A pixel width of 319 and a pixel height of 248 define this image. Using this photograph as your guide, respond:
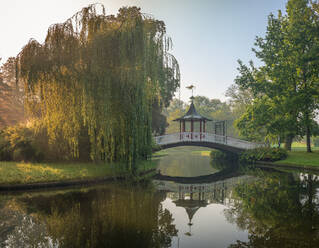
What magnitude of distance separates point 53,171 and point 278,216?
1100 centimetres

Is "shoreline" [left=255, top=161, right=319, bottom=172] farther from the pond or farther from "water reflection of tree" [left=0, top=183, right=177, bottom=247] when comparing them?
"water reflection of tree" [left=0, top=183, right=177, bottom=247]

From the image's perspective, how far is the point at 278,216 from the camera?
23.4ft

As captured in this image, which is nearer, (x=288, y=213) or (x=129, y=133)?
(x=288, y=213)

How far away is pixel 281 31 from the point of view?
26.5 metres

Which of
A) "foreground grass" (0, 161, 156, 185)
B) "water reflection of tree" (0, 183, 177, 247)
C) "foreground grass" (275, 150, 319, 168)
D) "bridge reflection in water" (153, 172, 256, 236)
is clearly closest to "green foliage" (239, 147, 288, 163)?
"foreground grass" (275, 150, 319, 168)

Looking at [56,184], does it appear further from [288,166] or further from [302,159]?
[302,159]

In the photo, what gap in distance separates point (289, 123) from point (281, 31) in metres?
10.7

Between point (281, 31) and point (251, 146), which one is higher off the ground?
point (281, 31)

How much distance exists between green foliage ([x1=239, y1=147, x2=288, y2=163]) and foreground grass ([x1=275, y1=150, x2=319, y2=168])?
662 mm

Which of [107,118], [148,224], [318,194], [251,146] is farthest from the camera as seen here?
[251,146]

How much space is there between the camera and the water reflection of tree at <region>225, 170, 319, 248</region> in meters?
5.37

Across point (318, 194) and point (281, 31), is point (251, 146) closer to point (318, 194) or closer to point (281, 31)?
point (281, 31)

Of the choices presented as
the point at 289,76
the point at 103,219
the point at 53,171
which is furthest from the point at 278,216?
the point at 289,76

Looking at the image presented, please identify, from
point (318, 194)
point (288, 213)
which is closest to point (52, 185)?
point (288, 213)
